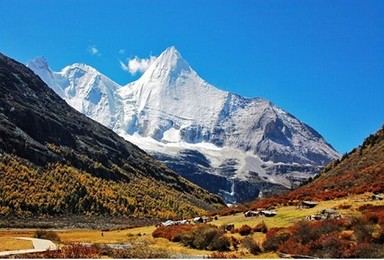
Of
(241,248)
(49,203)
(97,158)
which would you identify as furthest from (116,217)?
(241,248)

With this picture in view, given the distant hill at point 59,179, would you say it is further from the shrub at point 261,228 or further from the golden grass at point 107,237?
the shrub at point 261,228

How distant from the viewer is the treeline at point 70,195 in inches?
4845

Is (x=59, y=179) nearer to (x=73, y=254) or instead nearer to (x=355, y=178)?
(x=355, y=178)

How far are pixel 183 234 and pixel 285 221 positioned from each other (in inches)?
399

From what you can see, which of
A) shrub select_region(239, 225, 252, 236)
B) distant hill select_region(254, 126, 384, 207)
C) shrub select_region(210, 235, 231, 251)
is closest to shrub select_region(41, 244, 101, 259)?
Result: shrub select_region(210, 235, 231, 251)

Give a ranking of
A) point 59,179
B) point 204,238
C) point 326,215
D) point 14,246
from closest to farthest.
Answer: point 14,246
point 204,238
point 326,215
point 59,179

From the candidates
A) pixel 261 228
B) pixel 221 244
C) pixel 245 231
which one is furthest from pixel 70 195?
pixel 221 244

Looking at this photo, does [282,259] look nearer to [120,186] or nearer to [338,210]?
[338,210]

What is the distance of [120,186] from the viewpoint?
174m

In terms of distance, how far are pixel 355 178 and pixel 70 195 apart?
284ft

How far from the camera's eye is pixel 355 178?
72.5 m

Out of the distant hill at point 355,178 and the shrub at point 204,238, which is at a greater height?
the distant hill at point 355,178

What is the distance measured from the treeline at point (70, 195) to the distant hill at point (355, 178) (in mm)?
63755

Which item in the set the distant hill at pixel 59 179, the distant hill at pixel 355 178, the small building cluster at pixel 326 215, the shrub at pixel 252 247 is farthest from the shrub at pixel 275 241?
the distant hill at pixel 59 179
